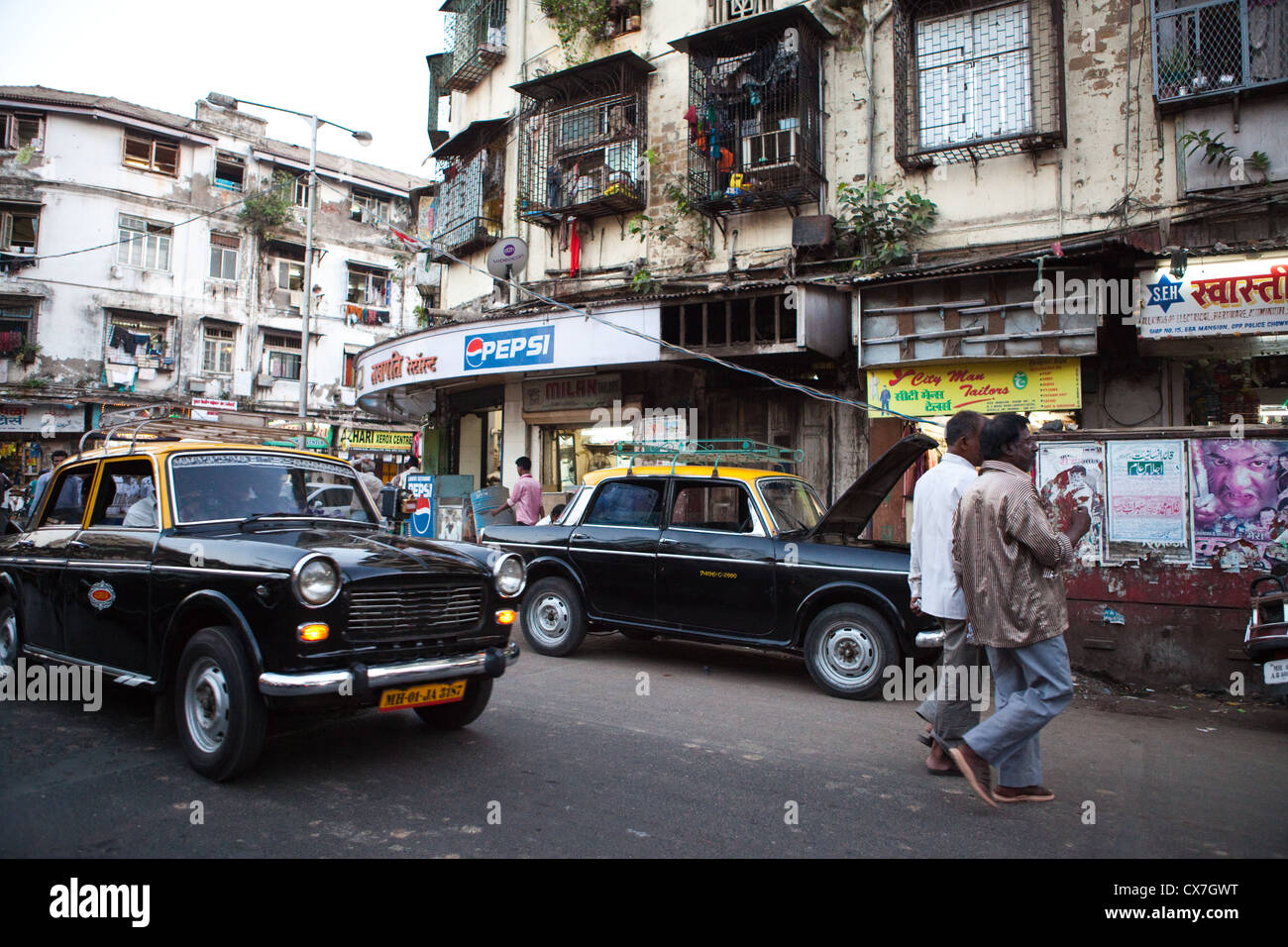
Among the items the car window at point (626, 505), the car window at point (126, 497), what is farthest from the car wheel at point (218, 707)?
the car window at point (626, 505)

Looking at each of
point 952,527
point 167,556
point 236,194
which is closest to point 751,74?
point 952,527

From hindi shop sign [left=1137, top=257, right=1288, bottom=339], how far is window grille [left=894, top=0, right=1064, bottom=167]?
8.42 feet

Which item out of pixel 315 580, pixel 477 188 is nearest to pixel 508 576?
pixel 315 580

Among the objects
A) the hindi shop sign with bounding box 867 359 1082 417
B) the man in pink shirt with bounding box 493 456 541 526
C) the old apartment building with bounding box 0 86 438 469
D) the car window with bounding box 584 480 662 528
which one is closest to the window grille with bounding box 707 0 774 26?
the hindi shop sign with bounding box 867 359 1082 417

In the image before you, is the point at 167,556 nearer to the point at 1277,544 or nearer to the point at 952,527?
the point at 952,527

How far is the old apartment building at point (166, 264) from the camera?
85.9 ft

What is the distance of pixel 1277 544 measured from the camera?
6.98 metres

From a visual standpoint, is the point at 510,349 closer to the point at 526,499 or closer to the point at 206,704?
the point at 526,499

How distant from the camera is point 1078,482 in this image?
787cm

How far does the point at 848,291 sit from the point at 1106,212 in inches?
126

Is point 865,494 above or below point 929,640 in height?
above

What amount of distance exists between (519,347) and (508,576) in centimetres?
848

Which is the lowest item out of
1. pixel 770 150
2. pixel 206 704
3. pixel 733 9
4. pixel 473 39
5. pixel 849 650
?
pixel 849 650

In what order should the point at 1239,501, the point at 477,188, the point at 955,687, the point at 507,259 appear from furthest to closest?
the point at 477,188, the point at 507,259, the point at 1239,501, the point at 955,687
